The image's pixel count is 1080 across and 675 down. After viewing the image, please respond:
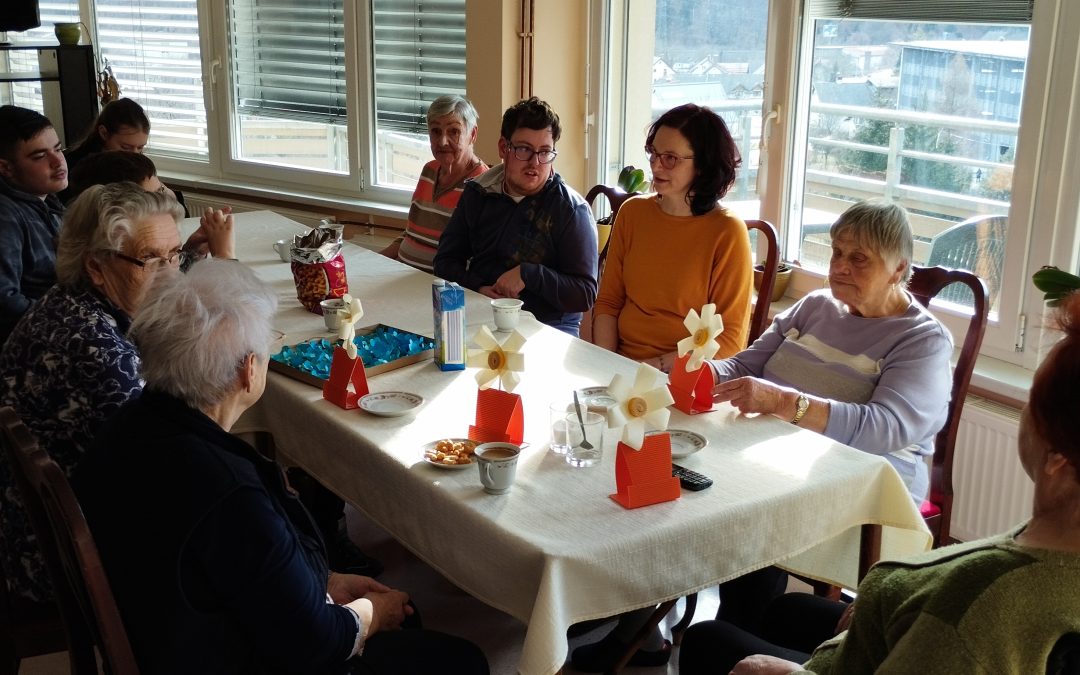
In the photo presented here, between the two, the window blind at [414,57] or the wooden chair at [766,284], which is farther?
the window blind at [414,57]

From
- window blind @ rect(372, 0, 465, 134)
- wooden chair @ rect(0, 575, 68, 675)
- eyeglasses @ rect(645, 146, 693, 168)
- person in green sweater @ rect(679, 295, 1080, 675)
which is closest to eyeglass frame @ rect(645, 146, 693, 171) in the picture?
eyeglasses @ rect(645, 146, 693, 168)

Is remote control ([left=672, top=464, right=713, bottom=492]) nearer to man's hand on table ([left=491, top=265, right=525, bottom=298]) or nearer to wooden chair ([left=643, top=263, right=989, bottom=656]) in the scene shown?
wooden chair ([left=643, top=263, right=989, bottom=656])

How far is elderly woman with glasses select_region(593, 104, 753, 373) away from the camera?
2695mm

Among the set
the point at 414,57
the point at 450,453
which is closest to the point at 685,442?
the point at 450,453

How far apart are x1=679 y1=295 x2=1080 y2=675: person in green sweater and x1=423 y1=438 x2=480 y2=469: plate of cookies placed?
2.53 ft

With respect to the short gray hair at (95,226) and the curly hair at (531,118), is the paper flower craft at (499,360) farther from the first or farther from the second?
the curly hair at (531,118)

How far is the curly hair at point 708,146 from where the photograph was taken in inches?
106

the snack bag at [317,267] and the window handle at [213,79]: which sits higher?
the window handle at [213,79]

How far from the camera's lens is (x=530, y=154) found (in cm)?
300

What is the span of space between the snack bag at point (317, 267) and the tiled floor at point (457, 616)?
0.72 m

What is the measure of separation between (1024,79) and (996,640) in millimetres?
1992

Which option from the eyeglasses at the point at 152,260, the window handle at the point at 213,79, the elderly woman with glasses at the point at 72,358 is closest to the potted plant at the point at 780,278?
the eyeglasses at the point at 152,260

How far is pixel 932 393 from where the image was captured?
2143mm

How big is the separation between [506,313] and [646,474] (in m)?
1.00
